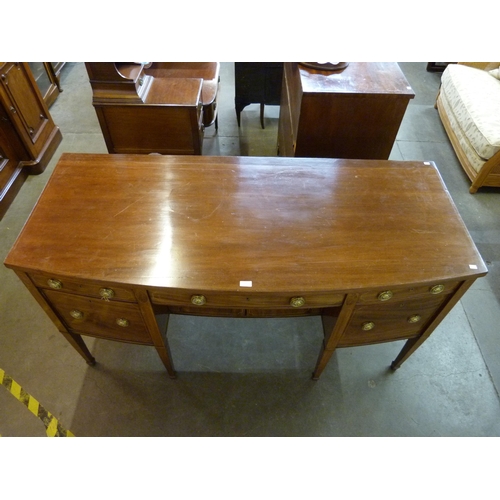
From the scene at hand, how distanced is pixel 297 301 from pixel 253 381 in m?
0.83

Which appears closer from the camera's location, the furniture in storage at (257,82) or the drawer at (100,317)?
the drawer at (100,317)

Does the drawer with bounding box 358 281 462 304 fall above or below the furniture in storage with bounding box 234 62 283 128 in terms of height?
above

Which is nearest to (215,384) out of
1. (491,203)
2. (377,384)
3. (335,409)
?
(335,409)

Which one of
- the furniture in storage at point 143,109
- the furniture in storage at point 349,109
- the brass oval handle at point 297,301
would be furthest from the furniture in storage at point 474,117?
the brass oval handle at point 297,301

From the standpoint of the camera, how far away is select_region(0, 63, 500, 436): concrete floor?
1.68 meters

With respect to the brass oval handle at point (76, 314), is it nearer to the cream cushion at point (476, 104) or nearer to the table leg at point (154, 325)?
the table leg at point (154, 325)

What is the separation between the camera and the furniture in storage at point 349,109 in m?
1.72

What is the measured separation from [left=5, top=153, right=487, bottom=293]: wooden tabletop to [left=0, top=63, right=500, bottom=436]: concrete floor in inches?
35.0

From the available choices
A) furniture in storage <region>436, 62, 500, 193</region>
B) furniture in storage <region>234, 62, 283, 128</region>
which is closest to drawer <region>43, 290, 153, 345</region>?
furniture in storage <region>234, 62, 283, 128</region>

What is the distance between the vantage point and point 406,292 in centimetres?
122

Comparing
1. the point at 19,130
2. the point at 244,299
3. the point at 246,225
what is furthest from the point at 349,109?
the point at 19,130

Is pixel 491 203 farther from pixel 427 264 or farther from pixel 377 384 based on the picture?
pixel 427 264

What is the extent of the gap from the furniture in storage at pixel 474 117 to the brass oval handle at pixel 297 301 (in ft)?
7.12

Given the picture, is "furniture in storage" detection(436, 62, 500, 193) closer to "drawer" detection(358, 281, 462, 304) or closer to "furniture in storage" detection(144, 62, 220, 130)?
"drawer" detection(358, 281, 462, 304)
